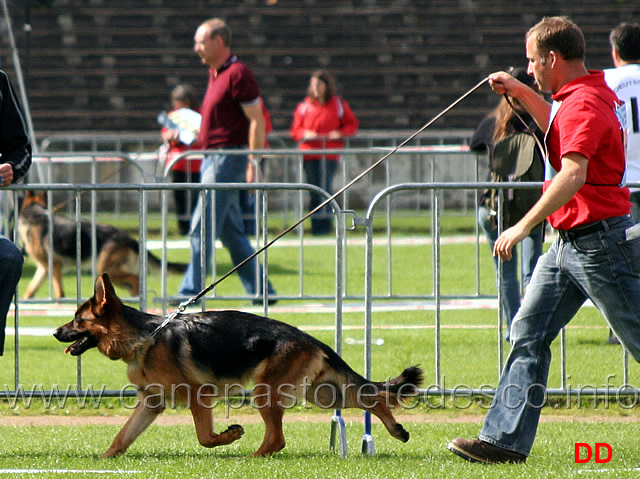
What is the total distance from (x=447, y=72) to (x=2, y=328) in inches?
649

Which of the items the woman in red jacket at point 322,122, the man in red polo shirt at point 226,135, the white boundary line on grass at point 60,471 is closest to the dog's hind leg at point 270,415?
the white boundary line on grass at point 60,471

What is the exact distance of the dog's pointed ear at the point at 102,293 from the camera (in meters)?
5.16

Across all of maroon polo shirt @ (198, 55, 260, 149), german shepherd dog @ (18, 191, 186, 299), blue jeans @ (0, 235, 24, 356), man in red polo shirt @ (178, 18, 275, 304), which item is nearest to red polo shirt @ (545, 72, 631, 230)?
blue jeans @ (0, 235, 24, 356)

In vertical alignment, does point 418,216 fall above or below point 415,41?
below

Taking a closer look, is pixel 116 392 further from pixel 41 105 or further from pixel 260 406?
pixel 41 105

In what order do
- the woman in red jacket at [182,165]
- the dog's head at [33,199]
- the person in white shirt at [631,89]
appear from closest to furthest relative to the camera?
the person in white shirt at [631,89] < the dog's head at [33,199] < the woman in red jacket at [182,165]

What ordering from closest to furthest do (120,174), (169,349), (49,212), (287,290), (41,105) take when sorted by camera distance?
(169,349)
(49,212)
(287,290)
(120,174)
(41,105)

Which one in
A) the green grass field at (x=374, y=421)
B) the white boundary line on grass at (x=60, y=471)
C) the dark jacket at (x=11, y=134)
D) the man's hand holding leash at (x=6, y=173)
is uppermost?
the dark jacket at (x=11, y=134)

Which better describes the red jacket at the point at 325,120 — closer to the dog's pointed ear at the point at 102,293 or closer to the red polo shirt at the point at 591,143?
the dog's pointed ear at the point at 102,293

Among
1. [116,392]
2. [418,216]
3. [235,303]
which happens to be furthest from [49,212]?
[418,216]

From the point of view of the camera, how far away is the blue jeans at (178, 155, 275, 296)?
8.77 meters

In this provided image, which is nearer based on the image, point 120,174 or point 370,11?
point 120,174

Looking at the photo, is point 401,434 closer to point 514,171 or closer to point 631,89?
point 514,171

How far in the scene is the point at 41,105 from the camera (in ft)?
67.7
